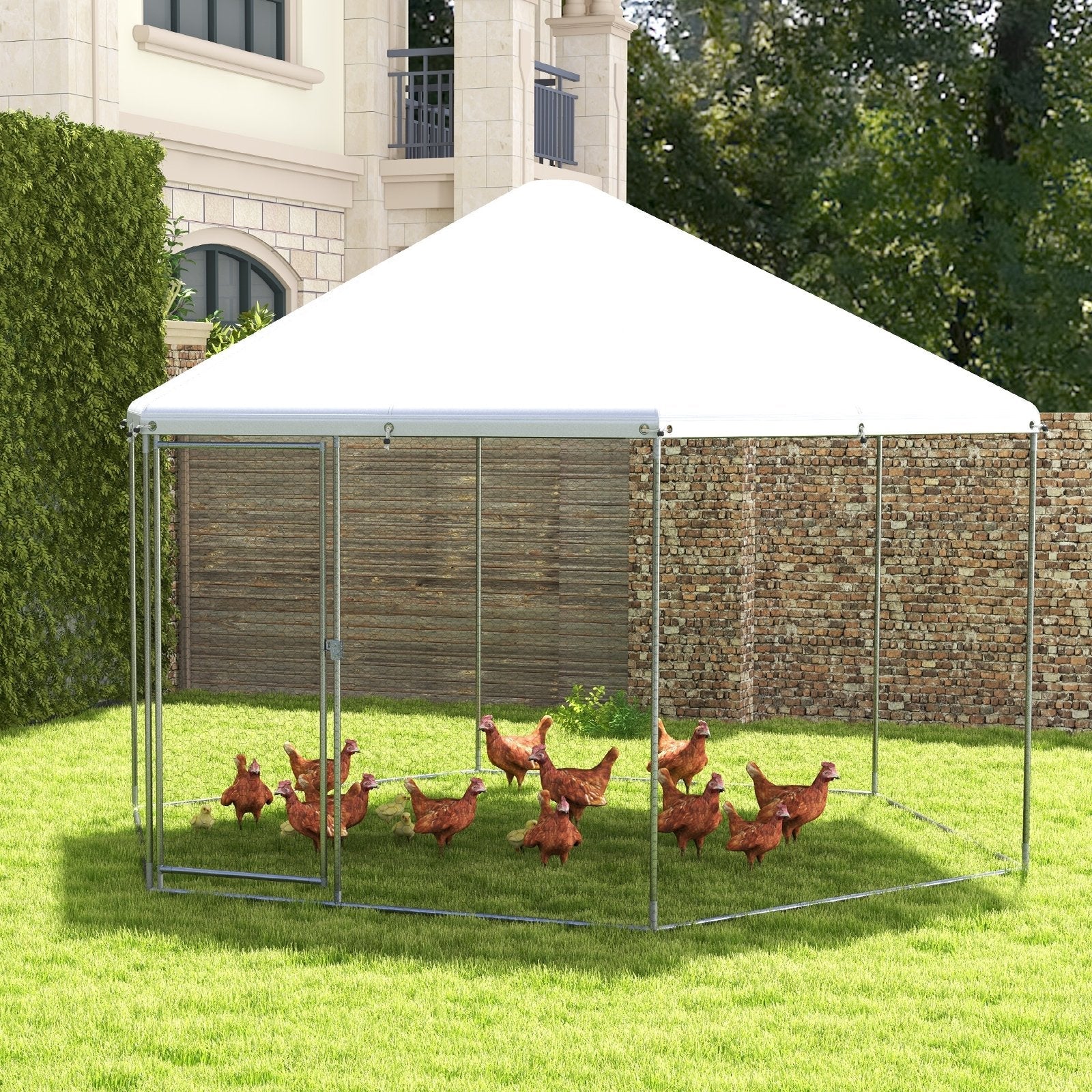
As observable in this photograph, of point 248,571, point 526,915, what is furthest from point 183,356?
point 526,915

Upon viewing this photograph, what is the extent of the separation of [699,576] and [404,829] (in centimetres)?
435

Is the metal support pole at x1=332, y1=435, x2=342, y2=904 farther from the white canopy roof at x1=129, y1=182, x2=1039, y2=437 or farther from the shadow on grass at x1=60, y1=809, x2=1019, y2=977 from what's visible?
the white canopy roof at x1=129, y1=182, x2=1039, y2=437

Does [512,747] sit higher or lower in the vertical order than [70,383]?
lower

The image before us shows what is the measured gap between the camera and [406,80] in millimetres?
20375

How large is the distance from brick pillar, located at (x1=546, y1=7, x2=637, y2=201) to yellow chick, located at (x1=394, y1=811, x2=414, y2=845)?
13.8m

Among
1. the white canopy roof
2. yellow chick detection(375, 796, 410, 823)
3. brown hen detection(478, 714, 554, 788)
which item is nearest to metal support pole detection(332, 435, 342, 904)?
the white canopy roof

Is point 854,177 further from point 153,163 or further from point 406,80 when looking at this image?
point 153,163

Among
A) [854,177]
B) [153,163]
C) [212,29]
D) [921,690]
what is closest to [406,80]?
[212,29]

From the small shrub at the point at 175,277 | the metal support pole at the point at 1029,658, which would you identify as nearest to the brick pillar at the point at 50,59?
the small shrub at the point at 175,277

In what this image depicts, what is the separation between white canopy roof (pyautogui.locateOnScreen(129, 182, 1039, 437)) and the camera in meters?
7.55

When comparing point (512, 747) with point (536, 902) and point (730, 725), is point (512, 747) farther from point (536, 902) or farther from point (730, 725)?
point (730, 725)

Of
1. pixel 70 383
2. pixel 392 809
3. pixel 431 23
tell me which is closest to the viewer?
pixel 392 809

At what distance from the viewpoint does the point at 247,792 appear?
9.32m

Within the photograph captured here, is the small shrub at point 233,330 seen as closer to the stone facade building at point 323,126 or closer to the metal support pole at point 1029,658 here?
the stone facade building at point 323,126
